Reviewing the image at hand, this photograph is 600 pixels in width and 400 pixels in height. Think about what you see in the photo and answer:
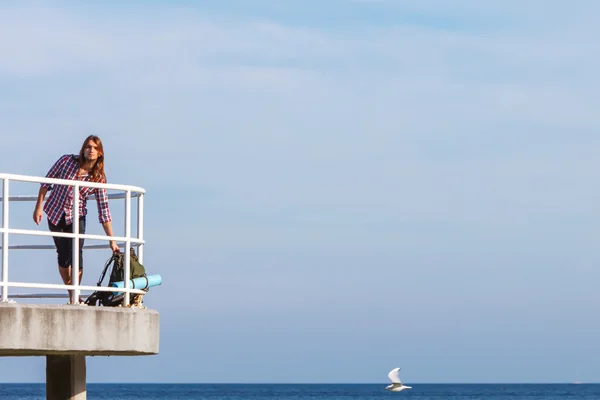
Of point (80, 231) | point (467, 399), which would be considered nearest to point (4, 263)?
point (80, 231)

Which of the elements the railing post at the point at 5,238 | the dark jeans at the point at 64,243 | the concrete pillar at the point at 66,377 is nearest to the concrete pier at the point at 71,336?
the concrete pillar at the point at 66,377

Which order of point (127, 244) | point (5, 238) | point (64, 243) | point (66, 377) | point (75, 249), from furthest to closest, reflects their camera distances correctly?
point (66, 377)
point (64, 243)
point (127, 244)
point (75, 249)
point (5, 238)

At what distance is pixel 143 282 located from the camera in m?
14.2

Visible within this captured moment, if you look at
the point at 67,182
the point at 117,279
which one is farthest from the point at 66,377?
the point at 67,182

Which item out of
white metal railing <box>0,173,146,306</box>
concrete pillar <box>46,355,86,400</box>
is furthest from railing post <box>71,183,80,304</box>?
concrete pillar <box>46,355,86,400</box>

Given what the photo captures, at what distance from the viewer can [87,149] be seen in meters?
13.8

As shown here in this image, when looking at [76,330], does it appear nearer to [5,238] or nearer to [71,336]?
[71,336]

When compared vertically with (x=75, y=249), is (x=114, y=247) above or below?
above

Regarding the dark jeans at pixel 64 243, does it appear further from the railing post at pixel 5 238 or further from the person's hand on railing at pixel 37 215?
the railing post at pixel 5 238

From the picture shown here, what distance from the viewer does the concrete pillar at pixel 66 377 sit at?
14117 millimetres

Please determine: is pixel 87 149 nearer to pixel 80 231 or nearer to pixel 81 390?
pixel 80 231

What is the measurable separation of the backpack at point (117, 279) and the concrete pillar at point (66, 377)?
2.13 feet

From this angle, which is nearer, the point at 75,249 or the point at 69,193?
the point at 75,249

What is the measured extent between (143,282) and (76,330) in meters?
1.29
